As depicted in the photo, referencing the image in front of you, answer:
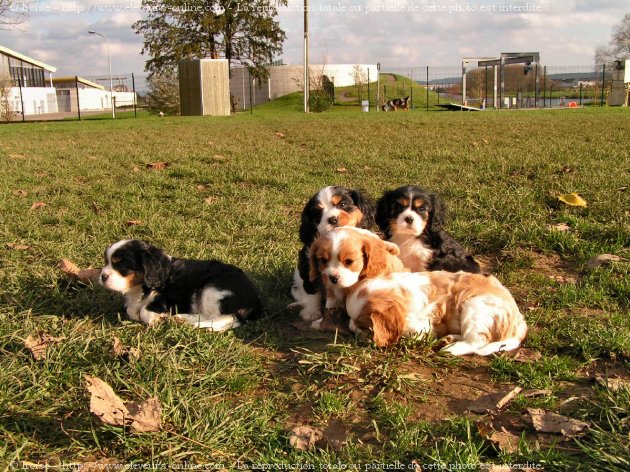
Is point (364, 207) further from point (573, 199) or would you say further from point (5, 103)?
point (5, 103)

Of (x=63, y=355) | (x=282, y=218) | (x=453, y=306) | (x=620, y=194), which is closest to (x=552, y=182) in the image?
(x=620, y=194)

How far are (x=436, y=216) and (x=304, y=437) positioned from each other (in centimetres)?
279

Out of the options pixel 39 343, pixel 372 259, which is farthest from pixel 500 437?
pixel 39 343

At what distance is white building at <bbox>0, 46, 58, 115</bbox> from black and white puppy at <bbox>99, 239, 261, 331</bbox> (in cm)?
6330

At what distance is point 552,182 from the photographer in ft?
25.2

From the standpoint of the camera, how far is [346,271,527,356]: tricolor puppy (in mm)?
3646

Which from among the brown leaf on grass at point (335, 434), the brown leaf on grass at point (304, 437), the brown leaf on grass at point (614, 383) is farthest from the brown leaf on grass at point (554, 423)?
the brown leaf on grass at point (304, 437)

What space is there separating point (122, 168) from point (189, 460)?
8.16 m

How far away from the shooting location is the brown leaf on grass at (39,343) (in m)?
3.28

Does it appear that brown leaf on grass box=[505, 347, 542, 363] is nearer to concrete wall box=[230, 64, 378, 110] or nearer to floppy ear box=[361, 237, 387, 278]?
floppy ear box=[361, 237, 387, 278]

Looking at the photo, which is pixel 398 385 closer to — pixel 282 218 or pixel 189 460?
pixel 189 460

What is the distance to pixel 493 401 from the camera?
9.98 ft

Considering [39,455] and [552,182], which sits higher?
[552,182]

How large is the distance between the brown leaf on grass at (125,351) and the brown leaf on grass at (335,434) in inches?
45.8
